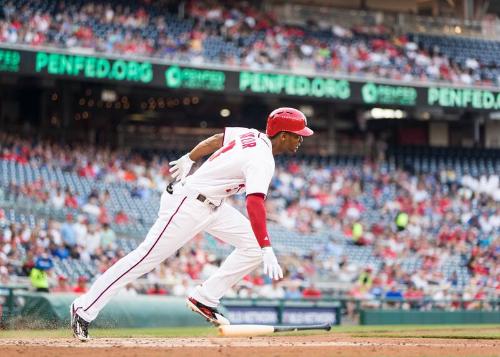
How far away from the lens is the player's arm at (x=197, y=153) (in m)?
8.71

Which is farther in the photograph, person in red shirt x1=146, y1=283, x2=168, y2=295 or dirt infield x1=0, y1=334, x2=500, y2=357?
person in red shirt x1=146, y1=283, x2=168, y2=295

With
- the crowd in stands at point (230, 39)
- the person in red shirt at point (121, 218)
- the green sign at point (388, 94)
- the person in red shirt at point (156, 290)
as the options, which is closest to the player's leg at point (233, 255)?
the person in red shirt at point (156, 290)

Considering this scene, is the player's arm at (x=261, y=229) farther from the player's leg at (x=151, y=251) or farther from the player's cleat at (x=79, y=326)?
the player's cleat at (x=79, y=326)

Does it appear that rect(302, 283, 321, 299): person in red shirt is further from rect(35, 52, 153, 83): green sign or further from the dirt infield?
the dirt infield

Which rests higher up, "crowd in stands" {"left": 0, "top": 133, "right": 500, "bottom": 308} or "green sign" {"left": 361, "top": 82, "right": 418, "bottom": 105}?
"green sign" {"left": 361, "top": 82, "right": 418, "bottom": 105}

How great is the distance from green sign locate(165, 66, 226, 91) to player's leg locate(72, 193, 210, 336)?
17.6 m

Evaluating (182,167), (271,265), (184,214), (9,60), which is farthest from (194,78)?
(271,265)

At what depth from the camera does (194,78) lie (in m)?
26.1

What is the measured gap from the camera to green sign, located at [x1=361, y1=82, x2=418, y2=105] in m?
28.3

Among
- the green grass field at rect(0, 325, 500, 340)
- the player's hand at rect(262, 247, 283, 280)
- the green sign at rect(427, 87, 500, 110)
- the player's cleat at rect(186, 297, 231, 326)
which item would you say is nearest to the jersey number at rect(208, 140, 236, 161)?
the player's hand at rect(262, 247, 283, 280)

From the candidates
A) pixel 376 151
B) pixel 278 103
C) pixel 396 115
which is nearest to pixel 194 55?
pixel 278 103

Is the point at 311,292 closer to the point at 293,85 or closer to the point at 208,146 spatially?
the point at 293,85

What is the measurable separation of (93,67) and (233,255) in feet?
54.7

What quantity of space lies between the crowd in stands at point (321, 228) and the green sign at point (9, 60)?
1621 millimetres
